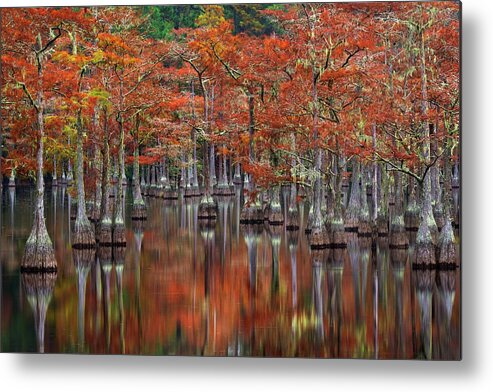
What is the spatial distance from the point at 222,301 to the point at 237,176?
318 cm

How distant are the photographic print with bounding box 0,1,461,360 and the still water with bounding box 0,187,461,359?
0.03m

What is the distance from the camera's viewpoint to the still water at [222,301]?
9906 millimetres

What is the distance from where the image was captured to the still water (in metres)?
9.91

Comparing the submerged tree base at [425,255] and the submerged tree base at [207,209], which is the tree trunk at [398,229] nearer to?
the submerged tree base at [425,255]

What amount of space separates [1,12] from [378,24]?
4288mm

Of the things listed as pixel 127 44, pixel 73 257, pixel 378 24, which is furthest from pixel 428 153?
pixel 73 257

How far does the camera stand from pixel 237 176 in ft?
43.8

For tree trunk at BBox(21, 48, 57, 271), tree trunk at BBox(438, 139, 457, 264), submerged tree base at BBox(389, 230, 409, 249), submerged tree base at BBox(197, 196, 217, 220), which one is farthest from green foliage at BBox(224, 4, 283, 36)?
submerged tree base at BBox(389, 230, 409, 249)

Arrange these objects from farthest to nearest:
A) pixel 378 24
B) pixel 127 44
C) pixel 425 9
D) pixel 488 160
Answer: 1. pixel 127 44
2. pixel 378 24
3. pixel 425 9
4. pixel 488 160

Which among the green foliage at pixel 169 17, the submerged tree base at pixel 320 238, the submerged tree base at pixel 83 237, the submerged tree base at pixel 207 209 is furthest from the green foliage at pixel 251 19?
the submerged tree base at pixel 83 237

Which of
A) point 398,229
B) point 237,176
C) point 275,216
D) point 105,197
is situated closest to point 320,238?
point 275,216

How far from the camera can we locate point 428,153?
11.6m

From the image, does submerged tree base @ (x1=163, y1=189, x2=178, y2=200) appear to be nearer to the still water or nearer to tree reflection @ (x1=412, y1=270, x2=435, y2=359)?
the still water

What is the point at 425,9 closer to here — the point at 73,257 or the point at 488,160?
the point at 488,160
